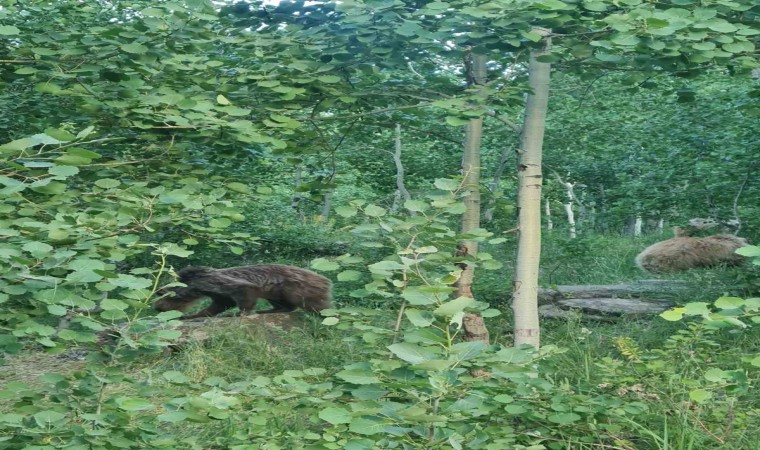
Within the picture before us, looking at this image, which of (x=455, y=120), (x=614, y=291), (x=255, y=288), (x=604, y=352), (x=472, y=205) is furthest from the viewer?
(x=255, y=288)

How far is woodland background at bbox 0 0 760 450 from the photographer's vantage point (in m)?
3.32

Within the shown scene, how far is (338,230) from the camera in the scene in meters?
5.11

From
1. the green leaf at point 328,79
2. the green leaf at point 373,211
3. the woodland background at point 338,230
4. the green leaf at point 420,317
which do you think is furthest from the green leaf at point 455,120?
the green leaf at point 420,317

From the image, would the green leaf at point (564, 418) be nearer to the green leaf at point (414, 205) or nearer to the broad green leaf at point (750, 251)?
the green leaf at point (414, 205)

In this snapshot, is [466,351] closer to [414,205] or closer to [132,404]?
[414,205]

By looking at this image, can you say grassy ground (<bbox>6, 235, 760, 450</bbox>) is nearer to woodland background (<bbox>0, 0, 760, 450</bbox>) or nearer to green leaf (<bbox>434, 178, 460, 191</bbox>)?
woodland background (<bbox>0, 0, 760, 450</bbox>)

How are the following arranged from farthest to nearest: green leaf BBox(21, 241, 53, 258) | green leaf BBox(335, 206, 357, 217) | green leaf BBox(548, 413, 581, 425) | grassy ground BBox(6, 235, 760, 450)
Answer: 1. grassy ground BBox(6, 235, 760, 450)
2. green leaf BBox(548, 413, 581, 425)
3. green leaf BBox(335, 206, 357, 217)
4. green leaf BBox(21, 241, 53, 258)

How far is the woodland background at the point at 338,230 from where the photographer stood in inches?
131

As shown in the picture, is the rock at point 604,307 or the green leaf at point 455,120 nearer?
the green leaf at point 455,120

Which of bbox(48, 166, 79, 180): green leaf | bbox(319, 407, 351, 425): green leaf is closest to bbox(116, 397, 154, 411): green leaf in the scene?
bbox(319, 407, 351, 425): green leaf

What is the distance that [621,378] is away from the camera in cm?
475

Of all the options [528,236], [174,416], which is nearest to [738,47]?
[528,236]

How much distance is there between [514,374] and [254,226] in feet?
31.6

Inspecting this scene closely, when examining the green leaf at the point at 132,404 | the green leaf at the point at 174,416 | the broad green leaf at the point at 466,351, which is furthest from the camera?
the green leaf at the point at 132,404
